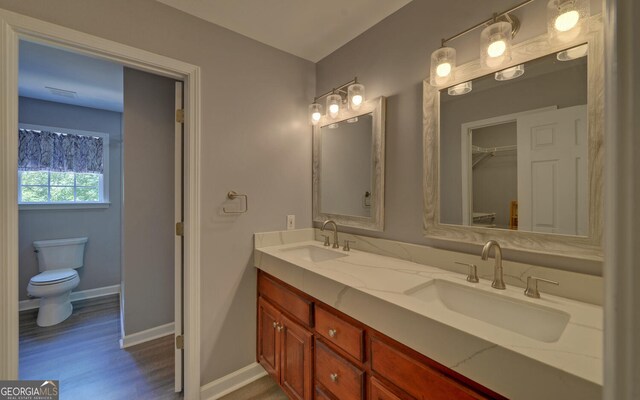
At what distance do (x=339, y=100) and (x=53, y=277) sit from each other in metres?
3.25

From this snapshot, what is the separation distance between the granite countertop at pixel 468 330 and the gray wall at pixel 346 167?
24.1 inches

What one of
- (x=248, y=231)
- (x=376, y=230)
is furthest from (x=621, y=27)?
(x=248, y=231)

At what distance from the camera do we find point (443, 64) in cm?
133

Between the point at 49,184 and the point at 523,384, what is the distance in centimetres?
451

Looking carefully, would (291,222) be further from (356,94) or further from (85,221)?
(85,221)

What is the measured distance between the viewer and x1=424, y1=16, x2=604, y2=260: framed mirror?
100cm

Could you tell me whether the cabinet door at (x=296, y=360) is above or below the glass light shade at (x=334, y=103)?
below

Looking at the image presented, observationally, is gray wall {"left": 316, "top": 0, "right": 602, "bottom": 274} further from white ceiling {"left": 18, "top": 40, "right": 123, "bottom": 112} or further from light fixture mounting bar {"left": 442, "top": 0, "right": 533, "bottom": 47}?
white ceiling {"left": 18, "top": 40, "right": 123, "bottom": 112}

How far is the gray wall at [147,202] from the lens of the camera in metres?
2.29

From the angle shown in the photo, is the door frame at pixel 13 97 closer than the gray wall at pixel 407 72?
Yes

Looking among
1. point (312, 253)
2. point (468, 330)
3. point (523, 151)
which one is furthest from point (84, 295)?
point (523, 151)

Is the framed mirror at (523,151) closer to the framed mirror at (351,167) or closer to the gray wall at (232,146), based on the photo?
the framed mirror at (351,167)

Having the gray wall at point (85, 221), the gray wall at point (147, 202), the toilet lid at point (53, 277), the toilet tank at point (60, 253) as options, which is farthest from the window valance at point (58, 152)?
the gray wall at point (147, 202)

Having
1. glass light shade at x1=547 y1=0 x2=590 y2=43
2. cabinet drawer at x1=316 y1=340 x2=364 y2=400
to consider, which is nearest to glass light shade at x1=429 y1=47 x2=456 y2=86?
glass light shade at x1=547 y1=0 x2=590 y2=43
